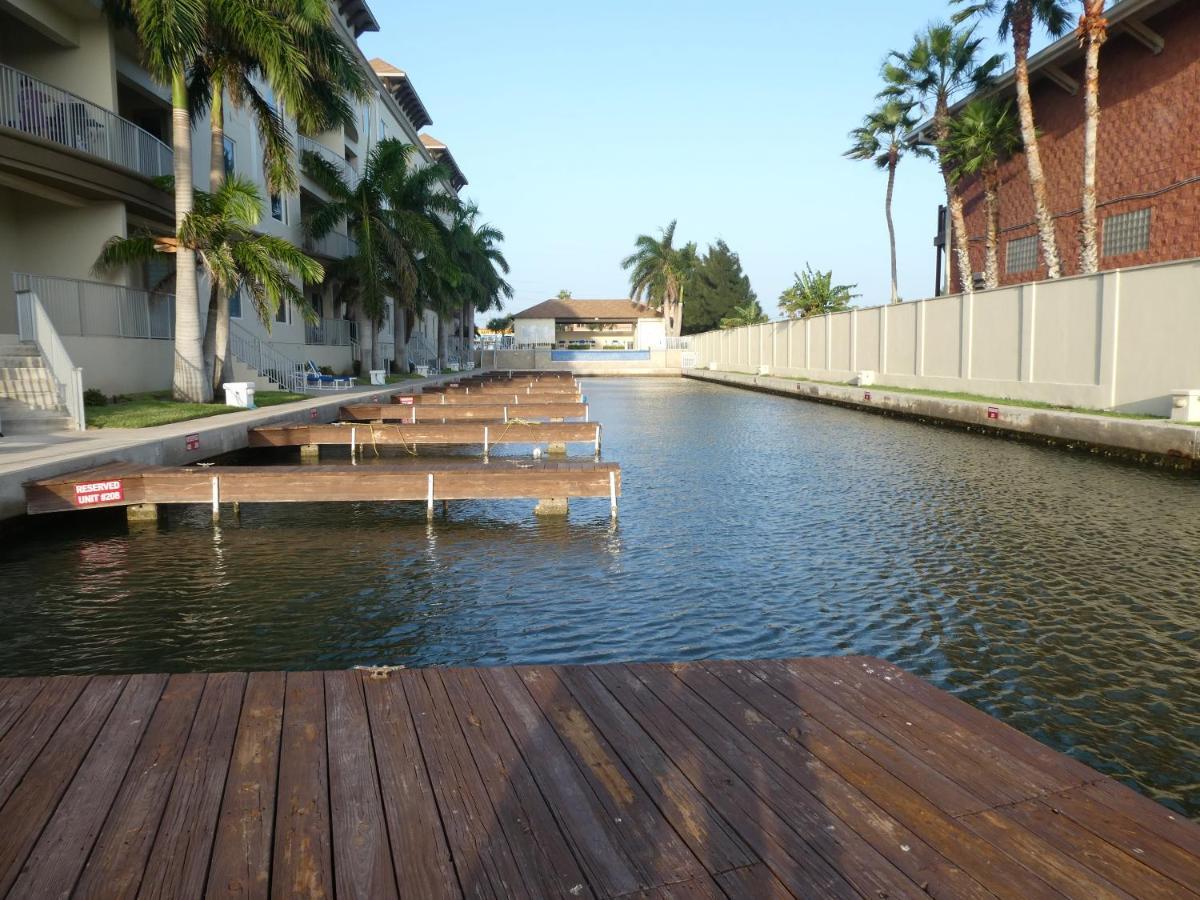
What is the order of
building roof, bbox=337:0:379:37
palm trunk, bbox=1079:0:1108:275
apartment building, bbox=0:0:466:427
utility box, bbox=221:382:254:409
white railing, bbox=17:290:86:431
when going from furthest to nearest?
building roof, bbox=337:0:379:37, palm trunk, bbox=1079:0:1108:275, utility box, bbox=221:382:254:409, apartment building, bbox=0:0:466:427, white railing, bbox=17:290:86:431

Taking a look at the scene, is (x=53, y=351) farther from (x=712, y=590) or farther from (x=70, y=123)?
(x=712, y=590)

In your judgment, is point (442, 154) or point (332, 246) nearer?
point (332, 246)

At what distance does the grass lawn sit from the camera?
51.5ft

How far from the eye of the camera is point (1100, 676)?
227 inches

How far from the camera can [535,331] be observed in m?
94.2

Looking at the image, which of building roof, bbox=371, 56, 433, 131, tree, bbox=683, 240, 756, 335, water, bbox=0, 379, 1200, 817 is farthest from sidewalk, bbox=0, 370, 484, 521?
tree, bbox=683, 240, 756, 335

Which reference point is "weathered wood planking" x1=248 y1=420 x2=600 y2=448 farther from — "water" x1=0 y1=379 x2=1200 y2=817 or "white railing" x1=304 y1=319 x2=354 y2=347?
"white railing" x1=304 y1=319 x2=354 y2=347

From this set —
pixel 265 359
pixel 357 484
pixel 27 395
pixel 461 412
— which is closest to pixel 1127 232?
pixel 461 412

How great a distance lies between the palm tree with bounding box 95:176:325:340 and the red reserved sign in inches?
382

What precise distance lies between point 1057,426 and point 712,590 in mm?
12298

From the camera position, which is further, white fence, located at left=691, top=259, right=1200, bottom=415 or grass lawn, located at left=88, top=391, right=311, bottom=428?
white fence, located at left=691, top=259, right=1200, bottom=415

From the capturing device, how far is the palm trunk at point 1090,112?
24.5 metres

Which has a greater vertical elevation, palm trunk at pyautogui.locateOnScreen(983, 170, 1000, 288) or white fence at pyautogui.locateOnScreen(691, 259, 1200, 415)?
palm trunk at pyautogui.locateOnScreen(983, 170, 1000, 288)

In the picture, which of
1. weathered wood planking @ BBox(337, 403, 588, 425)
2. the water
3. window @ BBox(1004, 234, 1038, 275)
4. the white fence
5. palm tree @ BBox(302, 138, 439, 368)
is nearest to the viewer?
the water
